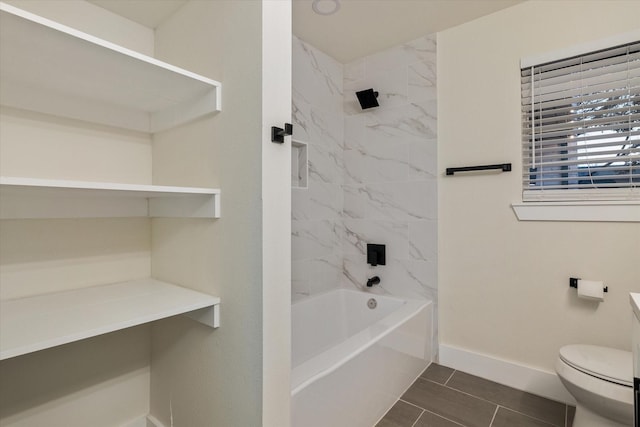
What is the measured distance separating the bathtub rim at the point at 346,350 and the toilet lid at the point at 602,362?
0.80 m

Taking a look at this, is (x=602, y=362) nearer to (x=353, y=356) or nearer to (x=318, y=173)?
(x=353, y=356)

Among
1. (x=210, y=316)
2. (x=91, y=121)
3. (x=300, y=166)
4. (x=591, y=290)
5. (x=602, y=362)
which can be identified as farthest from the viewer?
(x=300, y=166)

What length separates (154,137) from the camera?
155cm

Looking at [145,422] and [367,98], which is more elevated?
[367,98]

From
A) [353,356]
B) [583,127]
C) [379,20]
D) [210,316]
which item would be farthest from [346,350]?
[379,20]

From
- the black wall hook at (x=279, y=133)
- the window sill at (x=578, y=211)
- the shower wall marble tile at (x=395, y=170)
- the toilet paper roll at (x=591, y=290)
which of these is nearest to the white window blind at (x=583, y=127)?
the window sill at (x=578, y=211)

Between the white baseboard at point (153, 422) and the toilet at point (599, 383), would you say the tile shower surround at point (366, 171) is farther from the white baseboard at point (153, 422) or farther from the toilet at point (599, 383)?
the white baseboard at point (153, 422)

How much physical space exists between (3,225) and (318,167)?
1.78 metres

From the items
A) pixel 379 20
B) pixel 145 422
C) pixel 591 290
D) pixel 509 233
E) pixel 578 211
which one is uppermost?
pixel 379 20

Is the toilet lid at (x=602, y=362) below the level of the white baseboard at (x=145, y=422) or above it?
above

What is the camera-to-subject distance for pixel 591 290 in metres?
1.71

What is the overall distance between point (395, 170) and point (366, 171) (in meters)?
0.25

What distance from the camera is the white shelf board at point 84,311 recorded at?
845 millimetres

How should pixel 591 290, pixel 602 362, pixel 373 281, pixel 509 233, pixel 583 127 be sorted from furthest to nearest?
pixel 373 281 < pixel 509 233 < pixel 583 127 < pixel 591 290 < pixel 602 362
